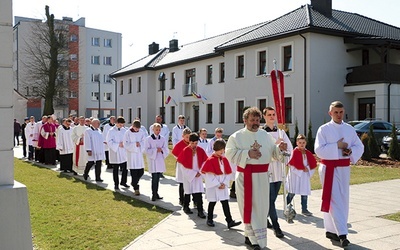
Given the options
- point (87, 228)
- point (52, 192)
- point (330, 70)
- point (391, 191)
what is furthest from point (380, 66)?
point (87, 228)

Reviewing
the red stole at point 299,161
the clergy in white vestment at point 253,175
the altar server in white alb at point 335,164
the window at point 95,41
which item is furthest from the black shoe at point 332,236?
the window at point 95,41

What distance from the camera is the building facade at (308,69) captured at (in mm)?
28469

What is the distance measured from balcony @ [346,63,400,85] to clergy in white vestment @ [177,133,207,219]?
21.6m

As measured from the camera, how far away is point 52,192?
12.0 metres

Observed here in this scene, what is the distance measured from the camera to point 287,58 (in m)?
30.5

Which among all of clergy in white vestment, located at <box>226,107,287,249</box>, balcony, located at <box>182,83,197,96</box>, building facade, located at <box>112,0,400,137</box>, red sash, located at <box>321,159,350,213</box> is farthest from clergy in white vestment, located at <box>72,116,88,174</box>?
balcony, located at <box>182,83,197,96</box>

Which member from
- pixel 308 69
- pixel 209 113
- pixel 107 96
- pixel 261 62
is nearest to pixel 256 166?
pixel 308 69

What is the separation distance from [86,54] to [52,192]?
63043 millimetres

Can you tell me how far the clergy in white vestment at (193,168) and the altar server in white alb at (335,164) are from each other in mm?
2798

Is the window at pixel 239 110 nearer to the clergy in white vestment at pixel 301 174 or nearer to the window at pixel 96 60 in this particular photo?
the clergy in white vestment at pixel 301 174

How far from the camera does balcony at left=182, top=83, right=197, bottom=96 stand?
4125cm

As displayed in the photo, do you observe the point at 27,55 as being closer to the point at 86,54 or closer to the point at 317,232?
the point at 86,54

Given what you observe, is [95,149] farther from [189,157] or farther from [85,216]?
[189,157]

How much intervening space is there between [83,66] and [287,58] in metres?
47.8
